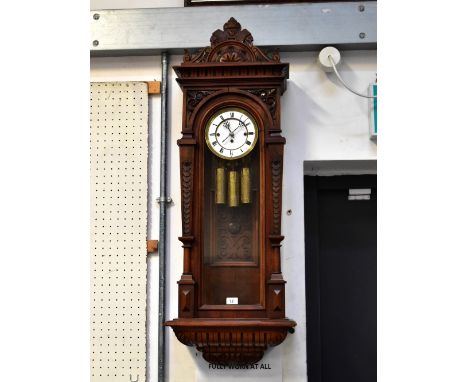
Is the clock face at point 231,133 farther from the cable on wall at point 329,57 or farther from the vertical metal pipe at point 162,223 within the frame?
the cable on wall at point 329,57

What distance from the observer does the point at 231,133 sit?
2.70m

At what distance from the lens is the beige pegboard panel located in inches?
112

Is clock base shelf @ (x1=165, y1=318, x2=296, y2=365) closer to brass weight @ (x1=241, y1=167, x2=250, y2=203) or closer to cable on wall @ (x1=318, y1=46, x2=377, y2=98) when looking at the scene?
brass weight @ (x1=241, y1=167, x2=250, y2=203)

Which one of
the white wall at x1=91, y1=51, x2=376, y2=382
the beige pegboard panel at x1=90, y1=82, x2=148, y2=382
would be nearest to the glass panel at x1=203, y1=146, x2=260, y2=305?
the white wall at x1=91, y1=51, x2=376, y2=382

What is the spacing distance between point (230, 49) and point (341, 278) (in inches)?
44.1

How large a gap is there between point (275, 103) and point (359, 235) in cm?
76

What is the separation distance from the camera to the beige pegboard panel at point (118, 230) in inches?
112

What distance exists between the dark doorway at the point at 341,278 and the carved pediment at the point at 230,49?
26.0 inches

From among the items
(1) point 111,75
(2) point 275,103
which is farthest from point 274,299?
(1) point 111,75

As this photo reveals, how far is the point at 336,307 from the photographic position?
119 inches

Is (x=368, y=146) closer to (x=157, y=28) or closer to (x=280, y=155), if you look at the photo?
(x=280, y=155)

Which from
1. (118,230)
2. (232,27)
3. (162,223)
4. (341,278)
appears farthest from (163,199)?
(341,278)

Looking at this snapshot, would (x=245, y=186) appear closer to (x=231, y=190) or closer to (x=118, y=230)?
(x=231, y=190)

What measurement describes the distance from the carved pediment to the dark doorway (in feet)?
2.17
